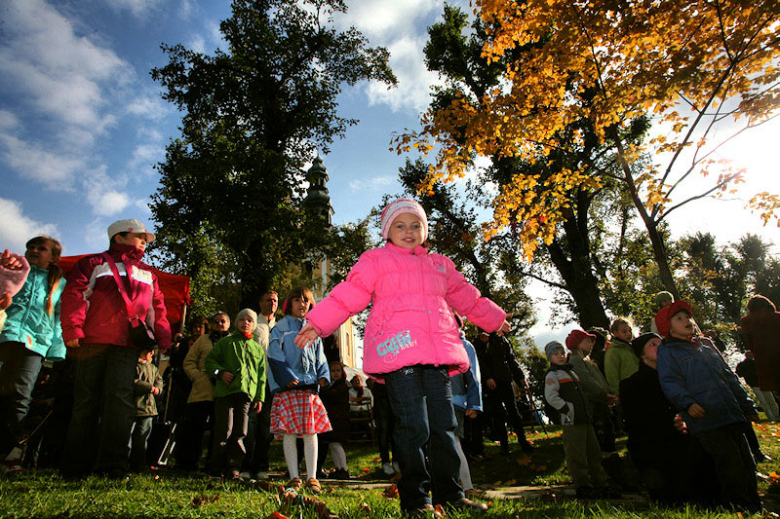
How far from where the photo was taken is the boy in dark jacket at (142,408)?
4723mm

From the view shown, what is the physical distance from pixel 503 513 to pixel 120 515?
2.21 meters

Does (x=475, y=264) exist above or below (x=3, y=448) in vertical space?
above

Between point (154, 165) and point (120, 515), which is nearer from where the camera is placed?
point (120, 515)

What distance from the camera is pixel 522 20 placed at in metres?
6.71

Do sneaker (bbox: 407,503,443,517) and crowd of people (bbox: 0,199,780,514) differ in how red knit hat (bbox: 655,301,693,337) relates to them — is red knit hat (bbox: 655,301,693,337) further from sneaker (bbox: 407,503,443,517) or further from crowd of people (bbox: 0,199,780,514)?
sneaker (bbox: 407,503,443,517)

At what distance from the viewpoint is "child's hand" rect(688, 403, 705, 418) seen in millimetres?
3750

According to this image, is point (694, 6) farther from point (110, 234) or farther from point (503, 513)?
point (110, 234)

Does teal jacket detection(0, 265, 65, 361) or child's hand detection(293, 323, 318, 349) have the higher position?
teal jacket detection(0, 265, 65, 361)

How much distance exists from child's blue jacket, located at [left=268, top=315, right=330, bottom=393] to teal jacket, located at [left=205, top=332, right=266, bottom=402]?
27.9 inches

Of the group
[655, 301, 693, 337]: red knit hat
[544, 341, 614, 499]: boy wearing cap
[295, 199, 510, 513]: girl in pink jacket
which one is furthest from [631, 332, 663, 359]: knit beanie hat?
[295, 199, 510, 513]: girl in pink jacket

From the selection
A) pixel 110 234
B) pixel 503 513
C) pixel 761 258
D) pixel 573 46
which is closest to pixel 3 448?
pixel 110 234

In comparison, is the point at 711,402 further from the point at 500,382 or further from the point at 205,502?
the point at 500,382

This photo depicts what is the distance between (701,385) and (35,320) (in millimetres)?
6169

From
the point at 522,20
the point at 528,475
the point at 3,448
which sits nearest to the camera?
the point at 3,448
